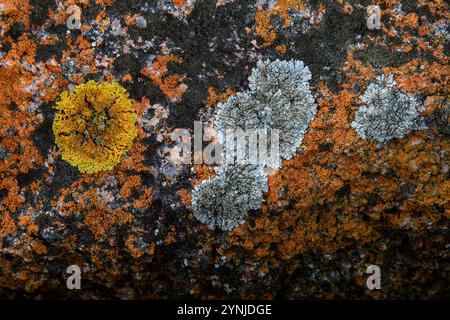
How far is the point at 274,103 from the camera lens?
2377mm

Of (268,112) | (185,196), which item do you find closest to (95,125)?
(185,196)

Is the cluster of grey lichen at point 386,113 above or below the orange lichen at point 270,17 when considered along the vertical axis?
below

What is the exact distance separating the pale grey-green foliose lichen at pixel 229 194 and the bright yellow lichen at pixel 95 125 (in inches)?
18.2

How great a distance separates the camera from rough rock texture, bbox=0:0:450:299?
2402 millimetres

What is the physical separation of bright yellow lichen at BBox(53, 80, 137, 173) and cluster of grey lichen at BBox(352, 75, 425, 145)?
1170 mm

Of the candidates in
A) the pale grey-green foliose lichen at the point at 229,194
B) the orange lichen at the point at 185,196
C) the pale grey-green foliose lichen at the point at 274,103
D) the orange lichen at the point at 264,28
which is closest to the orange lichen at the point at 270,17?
the orange lichen at the point at 264,28

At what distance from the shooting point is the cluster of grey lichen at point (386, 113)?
237 cm

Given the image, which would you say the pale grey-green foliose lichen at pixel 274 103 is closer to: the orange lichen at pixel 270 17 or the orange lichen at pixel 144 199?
the orange lichen at pixel 270 17

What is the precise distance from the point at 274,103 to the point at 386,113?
22.3 inches

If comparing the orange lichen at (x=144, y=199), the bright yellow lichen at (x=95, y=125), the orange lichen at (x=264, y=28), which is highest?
the orange lichen at (x=264, y=28)

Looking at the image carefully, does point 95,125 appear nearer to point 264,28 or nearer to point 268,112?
point 268,112

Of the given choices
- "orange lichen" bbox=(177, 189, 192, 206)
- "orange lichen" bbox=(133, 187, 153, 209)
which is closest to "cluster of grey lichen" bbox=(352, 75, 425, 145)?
"orange lichen" bbox=(177, 189, 192, 206)

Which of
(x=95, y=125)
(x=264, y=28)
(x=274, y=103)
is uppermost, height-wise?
(x=264, y=28)

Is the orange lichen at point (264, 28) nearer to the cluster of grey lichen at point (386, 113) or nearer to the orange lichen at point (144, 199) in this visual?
the cluster of grey lichen at point (386, 113)
